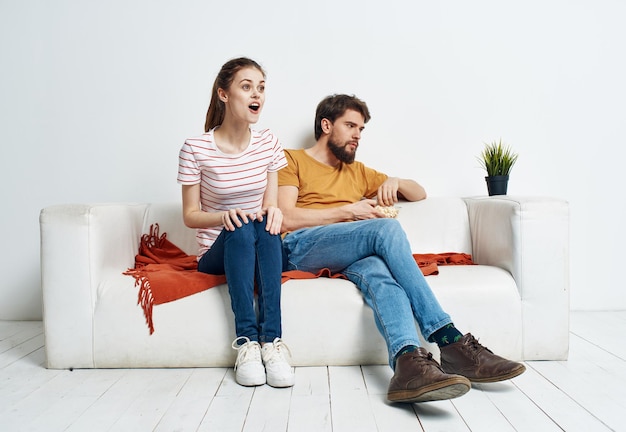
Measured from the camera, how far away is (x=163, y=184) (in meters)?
2.96

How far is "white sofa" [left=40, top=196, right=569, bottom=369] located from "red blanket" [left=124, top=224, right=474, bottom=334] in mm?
31

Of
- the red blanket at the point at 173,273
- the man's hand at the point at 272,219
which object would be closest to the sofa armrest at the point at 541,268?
the red blanket at the point at 173,273

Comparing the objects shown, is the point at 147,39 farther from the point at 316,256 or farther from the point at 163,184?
the point at 316,256

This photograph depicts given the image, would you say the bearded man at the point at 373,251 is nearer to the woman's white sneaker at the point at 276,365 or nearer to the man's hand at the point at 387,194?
the man's hand at the point at 387,194

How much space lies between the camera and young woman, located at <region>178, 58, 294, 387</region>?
6.24ft

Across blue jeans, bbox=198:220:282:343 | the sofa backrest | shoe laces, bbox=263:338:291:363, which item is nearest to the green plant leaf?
the sofa backrest

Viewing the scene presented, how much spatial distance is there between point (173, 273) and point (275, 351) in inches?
20.4

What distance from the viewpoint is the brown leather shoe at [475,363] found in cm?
170

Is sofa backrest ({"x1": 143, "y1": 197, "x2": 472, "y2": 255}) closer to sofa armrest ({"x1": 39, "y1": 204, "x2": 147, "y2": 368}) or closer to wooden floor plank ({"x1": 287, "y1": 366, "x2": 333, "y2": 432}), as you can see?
sofa armrest ({"x1": 39, "y1": 204, "x2": 147, "y2": 368})

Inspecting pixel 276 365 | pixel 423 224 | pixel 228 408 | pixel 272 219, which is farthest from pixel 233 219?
pixel 423 224

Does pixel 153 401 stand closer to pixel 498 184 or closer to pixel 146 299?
pixel 146 299

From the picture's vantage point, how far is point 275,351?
73.0 inches

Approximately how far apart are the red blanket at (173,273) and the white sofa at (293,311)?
3 cm

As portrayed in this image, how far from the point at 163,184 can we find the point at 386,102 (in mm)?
1223
